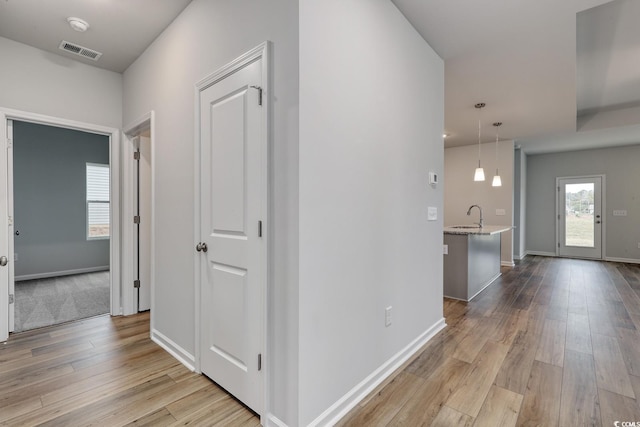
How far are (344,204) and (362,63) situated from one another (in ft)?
3.07

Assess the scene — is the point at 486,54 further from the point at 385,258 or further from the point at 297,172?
the point at 297,172

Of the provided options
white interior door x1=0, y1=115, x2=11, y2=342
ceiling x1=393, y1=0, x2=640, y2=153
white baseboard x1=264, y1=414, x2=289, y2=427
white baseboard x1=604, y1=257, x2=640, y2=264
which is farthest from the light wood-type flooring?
white baseboard x1=604, y1=257, x2=640, y2=264

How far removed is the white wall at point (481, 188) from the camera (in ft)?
21.0

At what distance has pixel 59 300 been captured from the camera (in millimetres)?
3992

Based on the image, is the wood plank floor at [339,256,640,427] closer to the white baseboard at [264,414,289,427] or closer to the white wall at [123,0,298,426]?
the white baseboard at [264,414,289,427]

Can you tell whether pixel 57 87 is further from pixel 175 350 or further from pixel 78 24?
pixel 175 350

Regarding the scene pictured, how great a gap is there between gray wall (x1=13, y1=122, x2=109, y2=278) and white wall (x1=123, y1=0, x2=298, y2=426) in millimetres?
3235

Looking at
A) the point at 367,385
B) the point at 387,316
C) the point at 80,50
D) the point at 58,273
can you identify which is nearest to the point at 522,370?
the point at 387,316

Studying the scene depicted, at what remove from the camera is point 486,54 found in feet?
9.79

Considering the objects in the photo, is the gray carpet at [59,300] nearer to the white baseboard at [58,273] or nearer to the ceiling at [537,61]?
the white baseboard at [58,273]

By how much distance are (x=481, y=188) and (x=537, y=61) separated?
12.9ft

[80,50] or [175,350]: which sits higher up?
[80,50]

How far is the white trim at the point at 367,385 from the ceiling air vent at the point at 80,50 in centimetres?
376

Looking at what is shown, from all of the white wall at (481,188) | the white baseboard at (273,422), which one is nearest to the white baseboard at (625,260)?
the white wall at (481,188)
